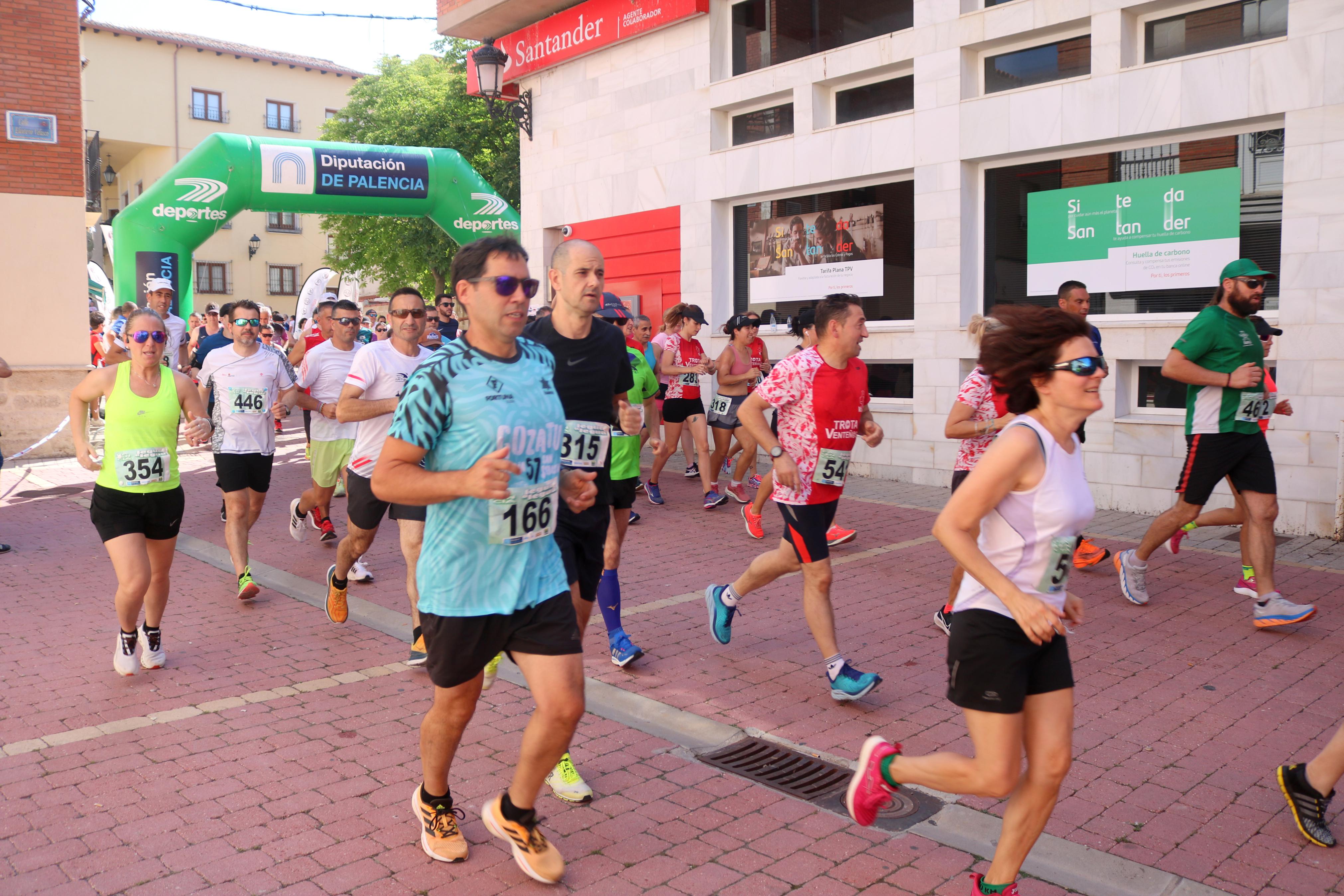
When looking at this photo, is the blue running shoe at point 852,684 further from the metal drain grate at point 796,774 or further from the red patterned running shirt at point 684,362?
the red patterned running shirt at point 684,362

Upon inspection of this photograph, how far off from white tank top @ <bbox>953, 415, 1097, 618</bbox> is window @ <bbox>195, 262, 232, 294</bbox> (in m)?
50.3

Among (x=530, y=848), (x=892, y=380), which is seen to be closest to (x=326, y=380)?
(x=530, y=848)

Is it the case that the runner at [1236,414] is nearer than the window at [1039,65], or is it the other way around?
the runner at [1236,414]

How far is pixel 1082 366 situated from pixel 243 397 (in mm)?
6118

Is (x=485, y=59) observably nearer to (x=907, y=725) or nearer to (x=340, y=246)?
(x=907, y=725)

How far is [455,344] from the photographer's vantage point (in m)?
3.25

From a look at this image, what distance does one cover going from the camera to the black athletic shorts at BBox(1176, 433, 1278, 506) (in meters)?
6.15

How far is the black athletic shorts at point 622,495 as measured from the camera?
215 inches

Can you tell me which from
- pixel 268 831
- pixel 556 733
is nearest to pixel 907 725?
pixel 556 733

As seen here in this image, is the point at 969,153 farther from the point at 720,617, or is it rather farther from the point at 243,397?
the point at 243,397

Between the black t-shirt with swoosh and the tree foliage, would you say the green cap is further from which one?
the tree foliage

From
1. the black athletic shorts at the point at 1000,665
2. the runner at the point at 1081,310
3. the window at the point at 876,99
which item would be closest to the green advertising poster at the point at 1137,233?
the window at the point at 876,99

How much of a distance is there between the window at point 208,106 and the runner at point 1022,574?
170ft

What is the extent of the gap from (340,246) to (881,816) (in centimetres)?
3636
